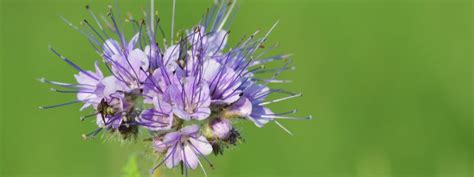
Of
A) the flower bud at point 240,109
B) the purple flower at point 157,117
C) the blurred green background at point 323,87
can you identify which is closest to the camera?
the purple flower at point 157,117

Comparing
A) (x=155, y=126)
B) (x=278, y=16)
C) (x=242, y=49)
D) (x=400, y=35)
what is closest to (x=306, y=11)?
(x=278, y=16)

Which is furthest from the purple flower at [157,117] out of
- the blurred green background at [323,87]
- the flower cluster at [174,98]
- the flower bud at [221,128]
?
the blurred green background at [323,87]

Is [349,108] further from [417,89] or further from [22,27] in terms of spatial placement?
[22,27]

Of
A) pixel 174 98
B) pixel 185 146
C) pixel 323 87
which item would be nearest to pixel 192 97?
pixel 174 98

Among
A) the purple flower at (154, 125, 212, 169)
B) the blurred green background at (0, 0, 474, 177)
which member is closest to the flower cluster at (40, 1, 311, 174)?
the purple flower at (154, 125, 212, 169)

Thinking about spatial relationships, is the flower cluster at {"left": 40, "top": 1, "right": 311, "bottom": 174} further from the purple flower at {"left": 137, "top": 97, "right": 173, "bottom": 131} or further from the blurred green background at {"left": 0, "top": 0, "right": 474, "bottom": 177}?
the blurred green background at {"left": 0, "top": 0, "right": 474, "bottom": 177}

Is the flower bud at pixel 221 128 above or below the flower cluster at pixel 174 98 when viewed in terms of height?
below

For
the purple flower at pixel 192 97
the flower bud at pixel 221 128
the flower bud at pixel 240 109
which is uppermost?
the purple flower at pixel 192 97

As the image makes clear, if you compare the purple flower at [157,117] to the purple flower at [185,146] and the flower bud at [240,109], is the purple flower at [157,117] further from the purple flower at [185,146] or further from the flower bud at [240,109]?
the flower bud at [240,109]
